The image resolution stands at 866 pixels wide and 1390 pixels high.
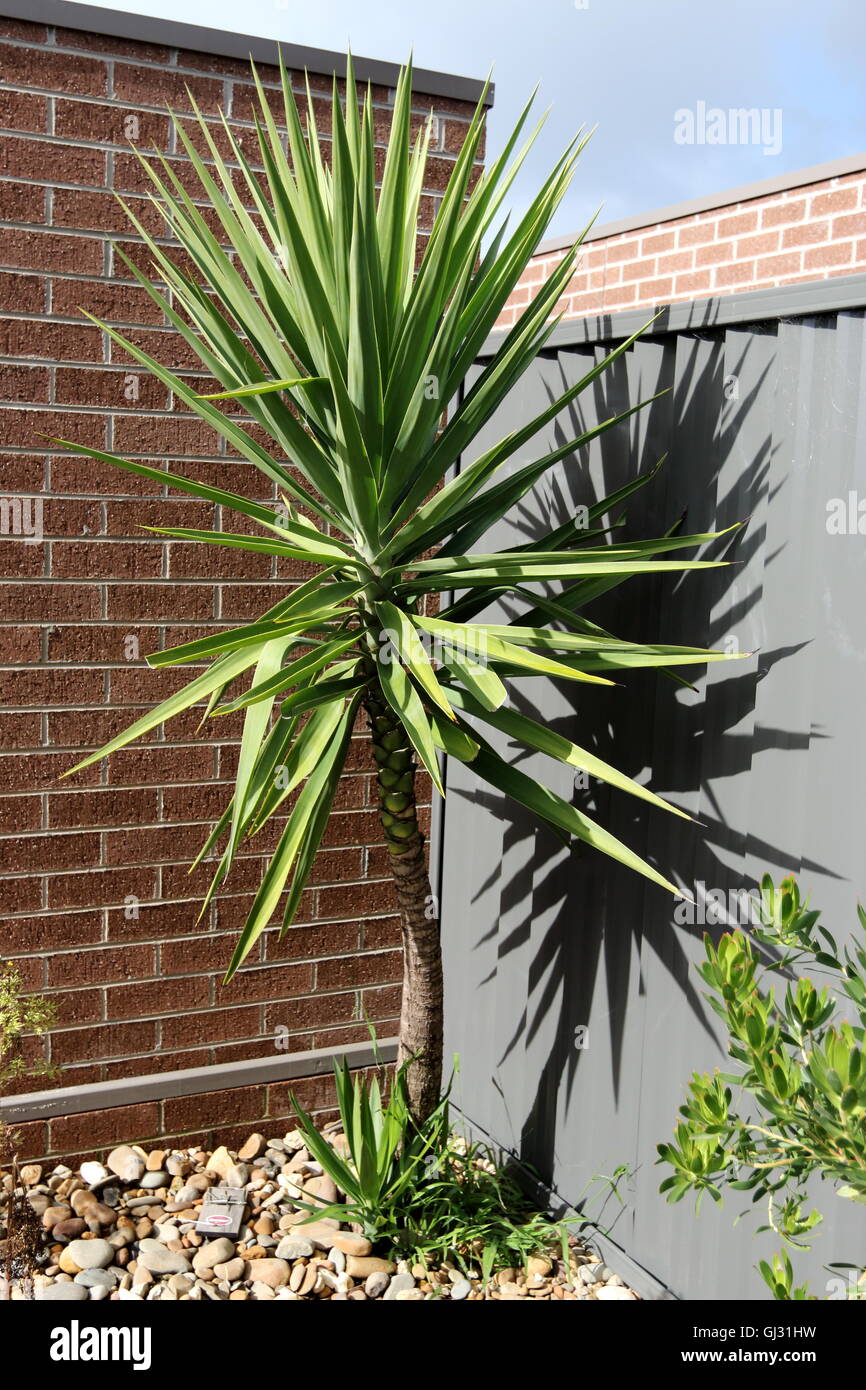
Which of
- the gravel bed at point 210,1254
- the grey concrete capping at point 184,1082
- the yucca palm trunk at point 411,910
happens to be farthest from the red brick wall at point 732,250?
the gravel bed at point 210,1254

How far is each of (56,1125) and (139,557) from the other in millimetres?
1587

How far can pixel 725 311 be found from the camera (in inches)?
90.6

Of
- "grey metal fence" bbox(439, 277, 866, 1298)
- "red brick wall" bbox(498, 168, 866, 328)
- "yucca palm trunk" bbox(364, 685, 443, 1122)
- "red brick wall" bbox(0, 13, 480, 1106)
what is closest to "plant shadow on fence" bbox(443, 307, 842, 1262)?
"grey metal fence" bbox(439, 277, 866, 1298)

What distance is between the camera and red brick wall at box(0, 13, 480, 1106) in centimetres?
288

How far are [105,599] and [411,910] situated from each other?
1189 mm

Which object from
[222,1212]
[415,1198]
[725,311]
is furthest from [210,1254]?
[725,311]

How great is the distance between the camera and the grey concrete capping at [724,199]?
3.48 m

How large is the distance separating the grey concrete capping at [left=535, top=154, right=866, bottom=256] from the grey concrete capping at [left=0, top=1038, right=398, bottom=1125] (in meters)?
2.79

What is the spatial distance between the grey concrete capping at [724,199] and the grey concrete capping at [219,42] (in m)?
0.72

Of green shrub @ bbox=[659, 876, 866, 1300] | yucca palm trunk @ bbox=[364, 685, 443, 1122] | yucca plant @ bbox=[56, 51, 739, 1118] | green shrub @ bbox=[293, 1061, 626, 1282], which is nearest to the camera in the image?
green shrub @ bbox=[659, 876, 866, 1300]

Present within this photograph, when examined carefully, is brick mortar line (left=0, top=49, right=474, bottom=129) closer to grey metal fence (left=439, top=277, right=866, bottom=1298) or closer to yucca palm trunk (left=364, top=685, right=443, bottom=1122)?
grey metal fence (left=439, top=277, right=866, bottom=1298)

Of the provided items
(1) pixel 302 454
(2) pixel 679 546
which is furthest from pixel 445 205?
(2) pixel 679 546

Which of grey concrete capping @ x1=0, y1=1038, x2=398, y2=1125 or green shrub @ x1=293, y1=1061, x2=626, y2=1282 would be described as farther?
grey concrete capping @ x1=0, y1=1038, x2=398, y2=1125
